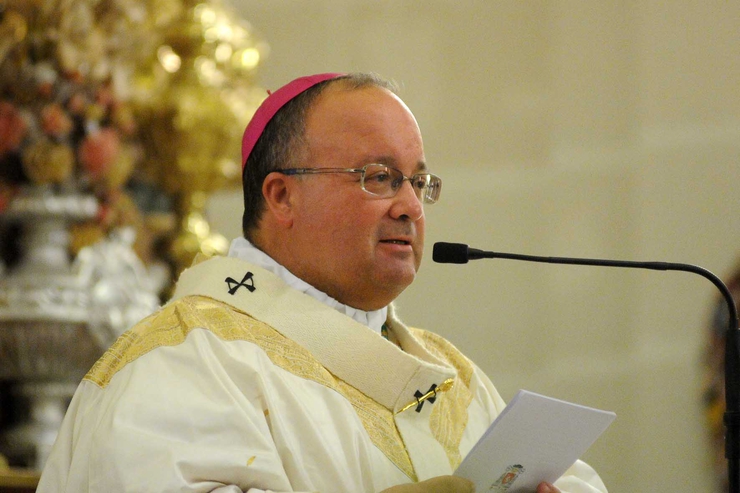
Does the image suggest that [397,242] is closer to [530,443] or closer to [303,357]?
[303,357]

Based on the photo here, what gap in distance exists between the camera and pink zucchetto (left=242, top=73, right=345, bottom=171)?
2922mm

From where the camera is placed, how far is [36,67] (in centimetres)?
425

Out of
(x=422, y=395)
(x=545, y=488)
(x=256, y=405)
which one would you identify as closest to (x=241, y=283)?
(x=256, y=405)

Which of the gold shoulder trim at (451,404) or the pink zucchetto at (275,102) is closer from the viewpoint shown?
the gold shoulder trim at (451,404)

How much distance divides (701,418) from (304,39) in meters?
3.16

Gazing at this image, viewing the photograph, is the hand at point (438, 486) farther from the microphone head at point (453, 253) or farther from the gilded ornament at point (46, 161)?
the gilded ornament at point (46, 161)

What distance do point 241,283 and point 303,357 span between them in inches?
10.5

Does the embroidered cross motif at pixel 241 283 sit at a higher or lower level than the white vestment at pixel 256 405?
higher

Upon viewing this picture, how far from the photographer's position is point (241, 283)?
8.93ft

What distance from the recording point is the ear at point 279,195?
9.38 feet

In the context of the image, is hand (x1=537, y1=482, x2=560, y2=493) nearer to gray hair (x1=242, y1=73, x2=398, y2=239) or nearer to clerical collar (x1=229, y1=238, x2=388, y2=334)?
clerical collar (x1=229, y1=238, x2=388, y2=334)

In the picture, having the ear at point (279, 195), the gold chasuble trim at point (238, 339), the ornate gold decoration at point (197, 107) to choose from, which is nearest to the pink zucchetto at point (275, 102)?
the ear at point (279, 195)

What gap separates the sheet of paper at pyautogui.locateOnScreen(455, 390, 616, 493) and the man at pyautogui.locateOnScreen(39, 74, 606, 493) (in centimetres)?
6

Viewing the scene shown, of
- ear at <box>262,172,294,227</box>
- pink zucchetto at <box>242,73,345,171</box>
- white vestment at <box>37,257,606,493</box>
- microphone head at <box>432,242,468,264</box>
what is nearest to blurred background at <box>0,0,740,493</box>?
pink zucchetto at <box>242,73,345,171</box>
